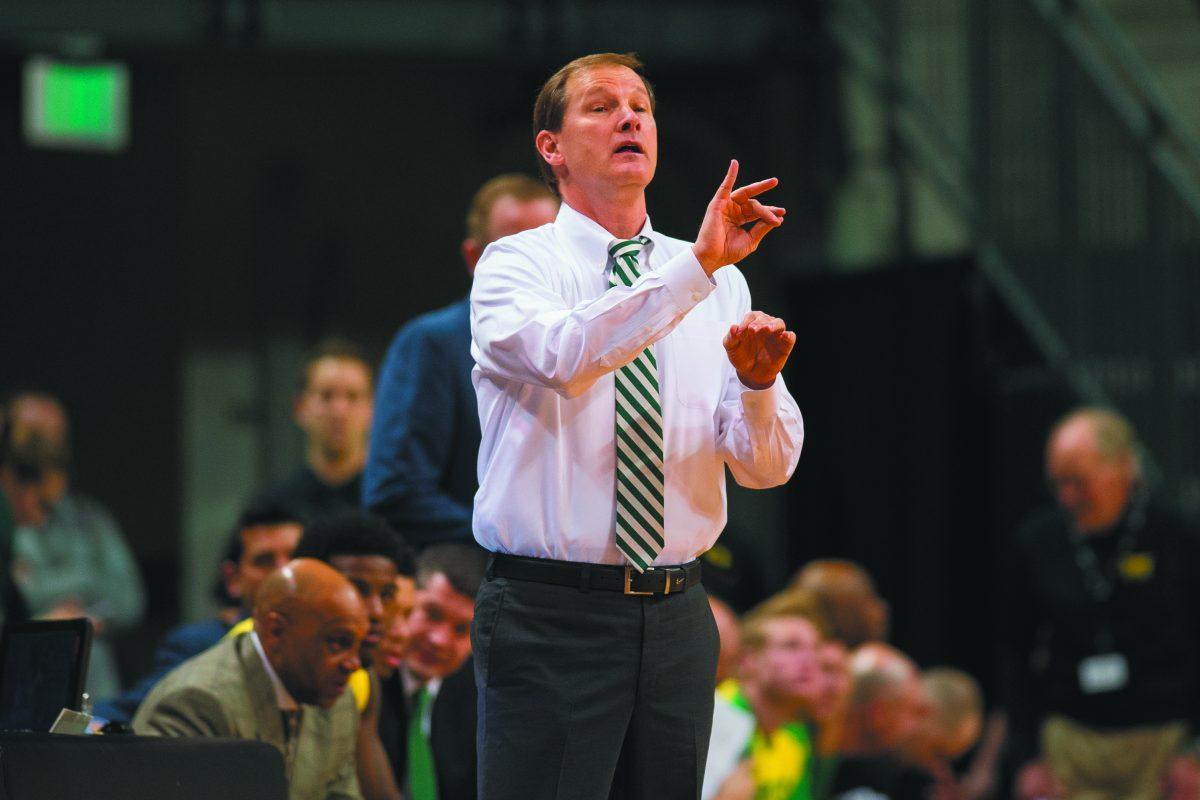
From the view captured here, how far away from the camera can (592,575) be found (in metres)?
2.81

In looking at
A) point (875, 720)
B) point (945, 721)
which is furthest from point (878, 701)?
point (945, 721)

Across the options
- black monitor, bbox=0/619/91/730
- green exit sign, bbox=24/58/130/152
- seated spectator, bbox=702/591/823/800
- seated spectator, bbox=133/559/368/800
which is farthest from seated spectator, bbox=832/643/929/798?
green exit sign, bbox=24/58/130/152

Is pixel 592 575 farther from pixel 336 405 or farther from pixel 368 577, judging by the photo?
pixel 336 405

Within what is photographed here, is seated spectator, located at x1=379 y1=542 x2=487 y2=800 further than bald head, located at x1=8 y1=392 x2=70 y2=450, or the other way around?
bald head, located at x1=8 y1=392 x2=70 y2=450

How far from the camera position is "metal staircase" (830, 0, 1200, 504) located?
24.4ft

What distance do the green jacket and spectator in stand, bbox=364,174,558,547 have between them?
0.51 metres

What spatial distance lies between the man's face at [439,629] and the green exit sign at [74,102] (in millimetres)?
4567

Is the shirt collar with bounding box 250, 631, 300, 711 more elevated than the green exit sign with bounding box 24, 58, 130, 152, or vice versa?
the green exit sign with bounding box 24, 58, 130, 152

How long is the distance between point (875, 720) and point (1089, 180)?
279cm

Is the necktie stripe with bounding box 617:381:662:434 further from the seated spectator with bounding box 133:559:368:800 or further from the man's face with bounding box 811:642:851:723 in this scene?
the man's face with bounding box 811:642:851:723

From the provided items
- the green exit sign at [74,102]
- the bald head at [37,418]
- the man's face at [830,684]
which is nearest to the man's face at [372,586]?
the man's face at [830,684]

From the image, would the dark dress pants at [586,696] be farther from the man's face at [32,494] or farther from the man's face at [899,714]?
the man's face at [32,494]

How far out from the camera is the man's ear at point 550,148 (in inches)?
121

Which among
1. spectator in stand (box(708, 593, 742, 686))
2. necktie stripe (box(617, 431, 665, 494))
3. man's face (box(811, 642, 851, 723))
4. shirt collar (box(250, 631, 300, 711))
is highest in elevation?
necktie stripe (box(617, 431, 665, 494))
